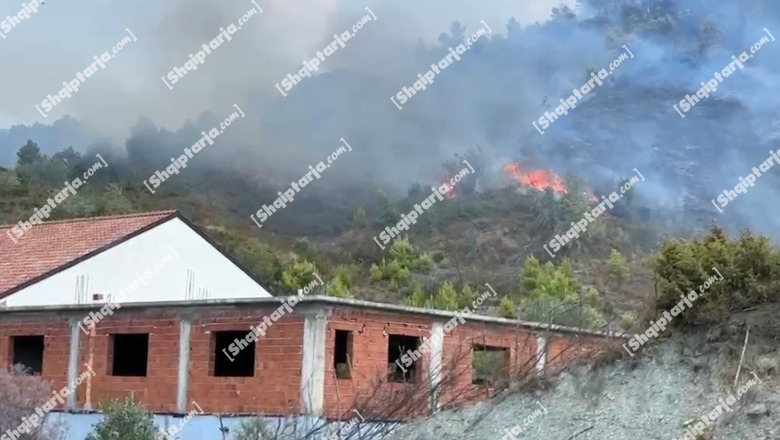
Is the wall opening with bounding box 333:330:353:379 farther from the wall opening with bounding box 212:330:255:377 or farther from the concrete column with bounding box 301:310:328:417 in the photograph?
the wall opening with bounding box 212:330:255:377

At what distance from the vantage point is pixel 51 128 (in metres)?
96.9

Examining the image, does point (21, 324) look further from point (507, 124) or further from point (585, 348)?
point (507, 124)

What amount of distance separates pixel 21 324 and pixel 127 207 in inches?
1592

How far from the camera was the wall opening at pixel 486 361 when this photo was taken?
65.7ft

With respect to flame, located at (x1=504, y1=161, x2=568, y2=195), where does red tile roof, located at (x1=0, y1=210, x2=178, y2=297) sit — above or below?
below

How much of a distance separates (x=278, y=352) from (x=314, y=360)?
2.77ft

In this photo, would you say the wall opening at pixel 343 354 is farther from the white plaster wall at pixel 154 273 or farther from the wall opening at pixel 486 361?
the white plaster wall at pixel 154 273

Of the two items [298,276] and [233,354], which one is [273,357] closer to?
[233,354]

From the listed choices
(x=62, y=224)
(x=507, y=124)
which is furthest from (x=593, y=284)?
(x=507, y=124)

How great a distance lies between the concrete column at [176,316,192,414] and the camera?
19.1m

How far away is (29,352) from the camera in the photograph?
2356 cm

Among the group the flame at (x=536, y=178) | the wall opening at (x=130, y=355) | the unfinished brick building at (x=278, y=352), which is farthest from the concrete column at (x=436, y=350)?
the flame at (x=536, y=178)

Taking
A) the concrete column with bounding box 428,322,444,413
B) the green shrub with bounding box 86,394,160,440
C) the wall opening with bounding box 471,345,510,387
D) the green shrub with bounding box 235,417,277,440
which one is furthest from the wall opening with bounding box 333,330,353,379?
the green shrub with bounding box 86,394,160,440

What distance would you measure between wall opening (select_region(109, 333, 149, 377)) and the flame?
6077 centimetres
